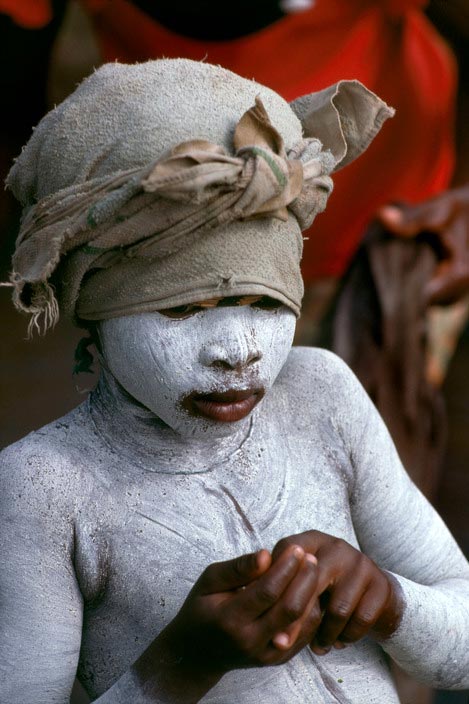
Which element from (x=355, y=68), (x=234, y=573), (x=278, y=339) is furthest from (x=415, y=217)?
(x=234, y=573)

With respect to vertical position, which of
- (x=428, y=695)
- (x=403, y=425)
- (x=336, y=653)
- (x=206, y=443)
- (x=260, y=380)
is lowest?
(x=428, y=695)

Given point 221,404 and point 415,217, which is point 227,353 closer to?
point 221,404

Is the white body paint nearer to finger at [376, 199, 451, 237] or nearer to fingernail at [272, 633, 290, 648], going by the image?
fingernail at [272, 633, 290, 648]

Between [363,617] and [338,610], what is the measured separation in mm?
51

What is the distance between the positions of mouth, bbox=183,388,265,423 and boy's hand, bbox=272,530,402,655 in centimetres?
18

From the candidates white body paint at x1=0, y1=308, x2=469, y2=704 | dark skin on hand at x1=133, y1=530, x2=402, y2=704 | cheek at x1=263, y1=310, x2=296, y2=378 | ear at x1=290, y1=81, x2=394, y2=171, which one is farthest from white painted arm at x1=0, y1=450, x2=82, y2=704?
ear at x1=290, y1=81, x2=394, y2=171

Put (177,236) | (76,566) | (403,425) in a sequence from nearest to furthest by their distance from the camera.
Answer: (177,236), (76,566), (403,425)

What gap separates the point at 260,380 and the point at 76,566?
0.36 meters

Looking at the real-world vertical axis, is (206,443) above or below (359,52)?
below

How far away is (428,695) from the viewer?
3488mm

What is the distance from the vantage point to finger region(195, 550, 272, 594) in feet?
4.26

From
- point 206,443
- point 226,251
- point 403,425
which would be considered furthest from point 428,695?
point 226,251

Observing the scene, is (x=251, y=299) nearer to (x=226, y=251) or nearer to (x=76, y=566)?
(x=226, y=251)

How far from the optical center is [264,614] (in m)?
1.32
